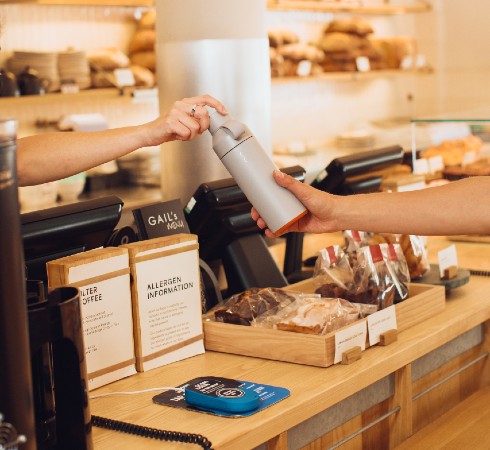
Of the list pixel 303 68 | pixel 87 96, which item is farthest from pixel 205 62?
pixel 303 68

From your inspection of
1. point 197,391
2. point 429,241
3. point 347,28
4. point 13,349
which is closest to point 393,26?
point 347,28

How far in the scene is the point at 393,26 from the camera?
782 cm

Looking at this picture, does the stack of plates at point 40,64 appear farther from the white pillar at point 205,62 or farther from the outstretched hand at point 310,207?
the outstretched hand at point 310,207

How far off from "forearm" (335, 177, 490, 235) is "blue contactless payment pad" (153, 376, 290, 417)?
16.3 inches

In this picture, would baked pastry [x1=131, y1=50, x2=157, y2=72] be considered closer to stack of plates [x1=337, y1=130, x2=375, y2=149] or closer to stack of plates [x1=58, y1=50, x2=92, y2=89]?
stack of plates [x1=58, y1=50, x2=92, y2=89]

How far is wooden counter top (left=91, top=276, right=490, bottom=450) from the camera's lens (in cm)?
161

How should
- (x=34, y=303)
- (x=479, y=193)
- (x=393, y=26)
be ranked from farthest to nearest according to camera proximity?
(x=393, y=26) < (x=479, y=193) < (x=34, y=303)

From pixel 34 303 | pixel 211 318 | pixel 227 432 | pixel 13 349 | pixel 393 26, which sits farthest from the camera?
pixel 393 26

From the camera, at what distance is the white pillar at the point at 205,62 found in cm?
298

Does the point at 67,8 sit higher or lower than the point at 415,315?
higher

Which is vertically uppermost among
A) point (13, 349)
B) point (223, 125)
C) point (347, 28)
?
point (347, 28)

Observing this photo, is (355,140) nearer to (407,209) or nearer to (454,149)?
(454,149)

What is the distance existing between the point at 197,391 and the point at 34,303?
0.47 m

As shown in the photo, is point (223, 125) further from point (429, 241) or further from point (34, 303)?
point (429, 241)
